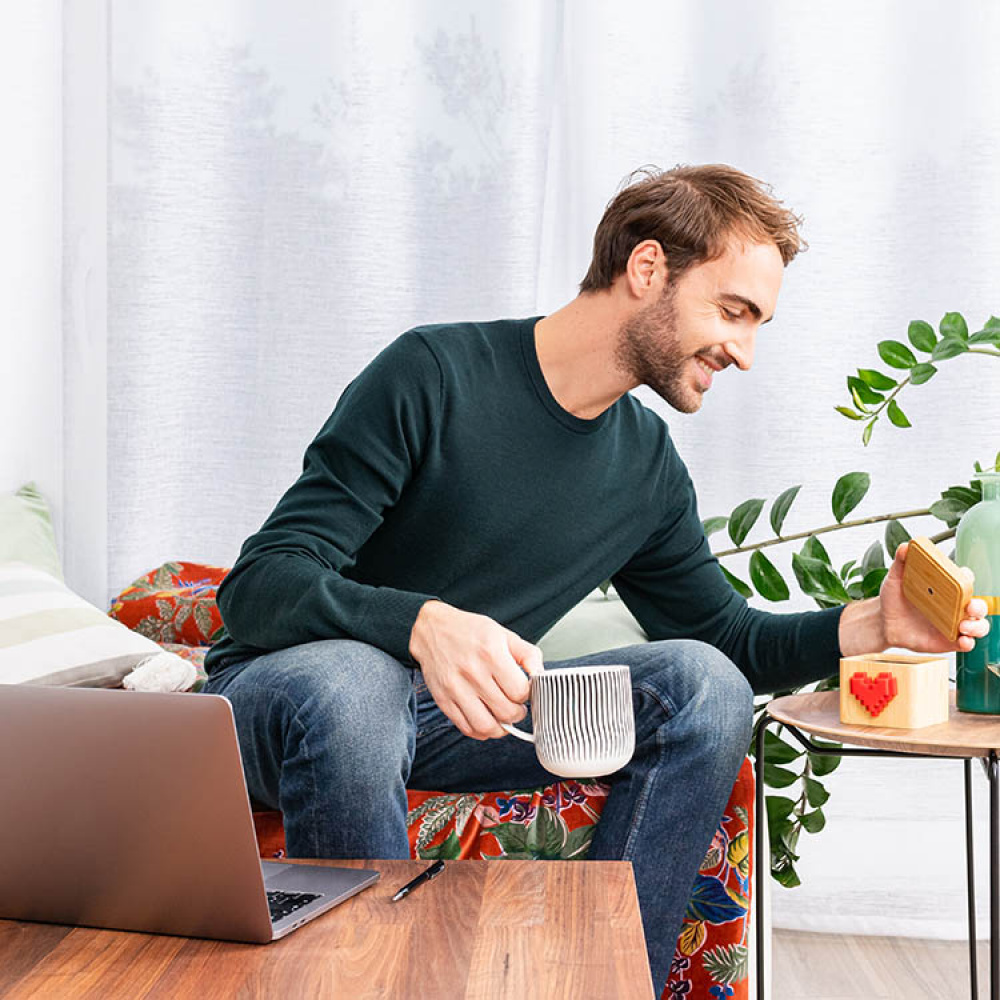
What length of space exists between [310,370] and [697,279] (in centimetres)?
108

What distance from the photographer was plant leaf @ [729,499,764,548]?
1.96m

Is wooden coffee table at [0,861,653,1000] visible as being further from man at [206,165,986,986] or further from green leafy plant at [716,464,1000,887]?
green leafy plant at [716,464,1000,887]

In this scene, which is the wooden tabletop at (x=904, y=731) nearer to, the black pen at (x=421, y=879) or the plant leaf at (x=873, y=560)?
the plant leaf at (x=873, y=560)

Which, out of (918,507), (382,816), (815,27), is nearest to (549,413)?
(382,816)

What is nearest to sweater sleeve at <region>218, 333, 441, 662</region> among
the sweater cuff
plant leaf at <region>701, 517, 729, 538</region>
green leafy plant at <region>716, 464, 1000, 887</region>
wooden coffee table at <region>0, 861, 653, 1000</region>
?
the sweater cuff

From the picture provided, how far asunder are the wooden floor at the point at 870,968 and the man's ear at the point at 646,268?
107cm

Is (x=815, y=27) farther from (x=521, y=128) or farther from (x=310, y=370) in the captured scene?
(x=310, y=370)

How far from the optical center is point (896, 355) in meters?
1.83

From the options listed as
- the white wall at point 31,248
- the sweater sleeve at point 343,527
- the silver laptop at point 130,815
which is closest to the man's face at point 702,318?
the sweater sleeve at point 343,527

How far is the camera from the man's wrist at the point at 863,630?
1.46 metres

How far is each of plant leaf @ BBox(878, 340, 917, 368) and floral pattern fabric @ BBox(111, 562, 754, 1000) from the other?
0.71 meters

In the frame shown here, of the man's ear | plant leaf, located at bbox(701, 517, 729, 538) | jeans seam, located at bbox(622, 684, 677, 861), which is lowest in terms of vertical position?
jeans seam, located at bbox(622, 684, 677, 861)

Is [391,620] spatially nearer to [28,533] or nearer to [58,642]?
[58,642]

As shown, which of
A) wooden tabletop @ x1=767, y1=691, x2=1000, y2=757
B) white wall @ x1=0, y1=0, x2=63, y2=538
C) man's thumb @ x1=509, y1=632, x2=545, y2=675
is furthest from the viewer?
white wall @ x1=0, y1=0, x2=63, y2=538
